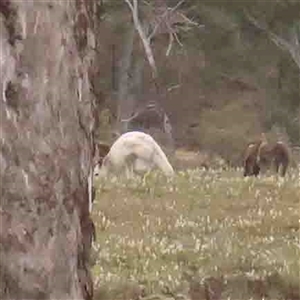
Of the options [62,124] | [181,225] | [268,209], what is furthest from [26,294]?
[268,209]

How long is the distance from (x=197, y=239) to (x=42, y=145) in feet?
20.1

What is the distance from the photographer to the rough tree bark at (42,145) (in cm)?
362

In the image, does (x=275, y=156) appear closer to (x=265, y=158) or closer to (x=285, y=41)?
(x=265, y=158)

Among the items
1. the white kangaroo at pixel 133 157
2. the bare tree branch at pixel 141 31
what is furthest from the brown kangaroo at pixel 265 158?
the bare tree branch at pixel 141 31

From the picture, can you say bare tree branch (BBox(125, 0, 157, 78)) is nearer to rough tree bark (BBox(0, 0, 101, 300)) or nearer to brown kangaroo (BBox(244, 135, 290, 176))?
brown kangaroo (BBox(244, 135, 290, 176))

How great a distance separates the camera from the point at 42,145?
12.1 ft

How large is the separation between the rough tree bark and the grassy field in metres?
4.00

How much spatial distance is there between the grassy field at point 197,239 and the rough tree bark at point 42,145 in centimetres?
400

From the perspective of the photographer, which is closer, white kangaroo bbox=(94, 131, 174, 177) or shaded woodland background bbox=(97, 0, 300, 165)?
white kangaroo bbox=(94, 131, 174, 177)

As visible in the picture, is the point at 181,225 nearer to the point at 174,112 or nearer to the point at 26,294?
the point at 26,294

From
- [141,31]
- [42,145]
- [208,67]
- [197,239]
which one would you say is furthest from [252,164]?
[208,67]

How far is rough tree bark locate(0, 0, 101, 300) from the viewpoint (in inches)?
143

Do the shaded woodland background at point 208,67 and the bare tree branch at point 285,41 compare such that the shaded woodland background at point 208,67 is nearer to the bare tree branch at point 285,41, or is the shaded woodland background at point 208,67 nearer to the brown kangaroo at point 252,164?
the bare tree branch at point 285,41

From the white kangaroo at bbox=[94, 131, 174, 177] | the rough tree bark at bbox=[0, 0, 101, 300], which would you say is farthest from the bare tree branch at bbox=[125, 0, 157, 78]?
the rough tree bark at bbox=[0, 0, 101, 300]
